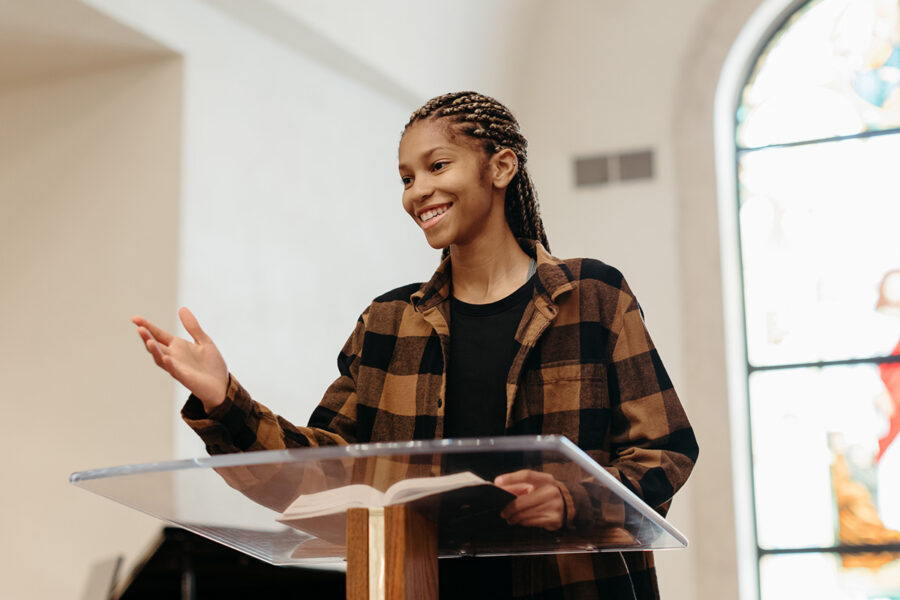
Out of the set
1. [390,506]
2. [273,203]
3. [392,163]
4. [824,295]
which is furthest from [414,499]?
[824,295]

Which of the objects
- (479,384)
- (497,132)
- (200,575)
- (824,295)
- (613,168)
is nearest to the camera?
(479,384)

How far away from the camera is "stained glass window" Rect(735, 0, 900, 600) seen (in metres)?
4.86

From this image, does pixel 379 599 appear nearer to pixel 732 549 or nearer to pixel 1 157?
pixel 1 157

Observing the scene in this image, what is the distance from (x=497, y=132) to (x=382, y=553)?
83cm

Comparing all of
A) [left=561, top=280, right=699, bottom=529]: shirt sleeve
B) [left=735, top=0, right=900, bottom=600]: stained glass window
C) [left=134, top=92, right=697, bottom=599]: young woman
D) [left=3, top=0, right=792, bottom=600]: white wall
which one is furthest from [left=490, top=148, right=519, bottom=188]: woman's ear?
[left=735, top=0, right=900, bottom=600]: stained glass window

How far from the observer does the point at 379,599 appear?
108cm

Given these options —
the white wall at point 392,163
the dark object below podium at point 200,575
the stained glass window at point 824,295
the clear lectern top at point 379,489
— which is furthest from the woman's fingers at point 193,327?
the stained glass window at point 824,295

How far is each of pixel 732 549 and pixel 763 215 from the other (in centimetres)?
150

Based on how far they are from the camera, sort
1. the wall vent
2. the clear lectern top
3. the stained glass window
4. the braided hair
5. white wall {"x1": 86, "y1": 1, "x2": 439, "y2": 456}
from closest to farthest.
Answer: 1. the clear lectern top
2. the braided hair
3. white wall {"x1": 86, "y1": 1, "x2": 439, "y2": 456}
4. the stained glass window
5. the wall vent

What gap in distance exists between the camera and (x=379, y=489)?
3.48ft

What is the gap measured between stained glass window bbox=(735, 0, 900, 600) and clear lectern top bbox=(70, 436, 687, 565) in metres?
3.90

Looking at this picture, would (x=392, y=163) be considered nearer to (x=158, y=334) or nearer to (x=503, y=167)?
(x=503, y=167)

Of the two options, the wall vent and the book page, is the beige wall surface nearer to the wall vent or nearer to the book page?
the wall vent

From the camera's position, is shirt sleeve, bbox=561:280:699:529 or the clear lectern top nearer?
the clear lectern top
